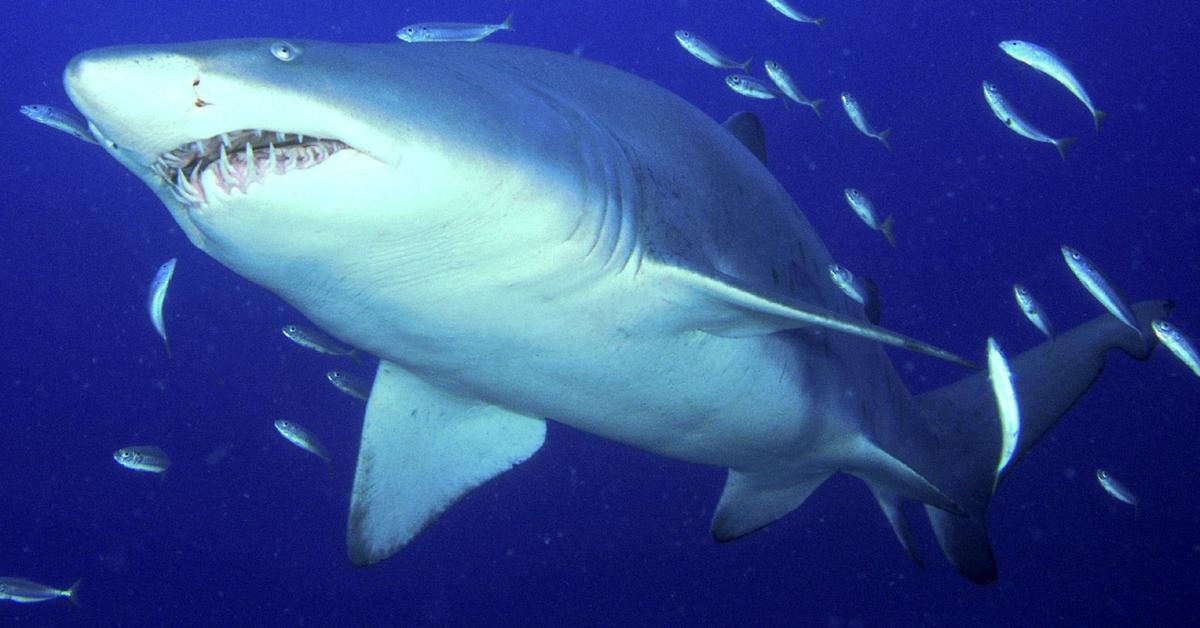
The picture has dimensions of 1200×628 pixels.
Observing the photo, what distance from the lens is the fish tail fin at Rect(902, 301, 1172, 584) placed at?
4207mm

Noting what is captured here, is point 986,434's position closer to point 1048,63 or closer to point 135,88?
point 1048,63

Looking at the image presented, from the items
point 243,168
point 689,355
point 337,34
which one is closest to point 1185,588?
point 689,355

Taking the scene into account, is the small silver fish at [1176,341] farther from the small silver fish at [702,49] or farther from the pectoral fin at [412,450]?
the small silver fish at [702,49]

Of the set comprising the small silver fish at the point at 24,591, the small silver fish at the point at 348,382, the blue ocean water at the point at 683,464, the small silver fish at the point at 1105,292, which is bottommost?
the blue ocean water at the point at 683,464

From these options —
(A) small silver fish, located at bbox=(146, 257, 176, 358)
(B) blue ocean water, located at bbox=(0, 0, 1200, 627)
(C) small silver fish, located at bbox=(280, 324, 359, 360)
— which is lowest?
(B) blue ocean water, located at bbox=(0, 0, 1200, 627)

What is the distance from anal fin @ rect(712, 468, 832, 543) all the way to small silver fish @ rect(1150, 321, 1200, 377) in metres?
1.83

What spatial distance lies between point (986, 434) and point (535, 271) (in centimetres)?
331

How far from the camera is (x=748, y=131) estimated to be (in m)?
4.39

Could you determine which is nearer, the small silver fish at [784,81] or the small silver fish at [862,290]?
the small silver fish at [862,290]

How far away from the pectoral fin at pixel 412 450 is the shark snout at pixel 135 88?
2142 millimetres

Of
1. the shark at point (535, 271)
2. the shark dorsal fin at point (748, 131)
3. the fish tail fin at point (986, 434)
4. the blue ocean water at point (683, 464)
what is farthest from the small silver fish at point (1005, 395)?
the blue ocean water at point (683, 464)

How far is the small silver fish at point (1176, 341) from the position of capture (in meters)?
3.90

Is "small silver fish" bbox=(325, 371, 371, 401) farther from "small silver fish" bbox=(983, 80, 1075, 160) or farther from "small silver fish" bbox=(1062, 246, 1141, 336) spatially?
"small silver fish" bbox=(983, 80, 1075, 160)

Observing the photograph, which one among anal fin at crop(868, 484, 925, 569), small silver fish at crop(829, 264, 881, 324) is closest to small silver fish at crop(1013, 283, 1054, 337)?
small silver fish at crop(829, 264, 881, 324)
